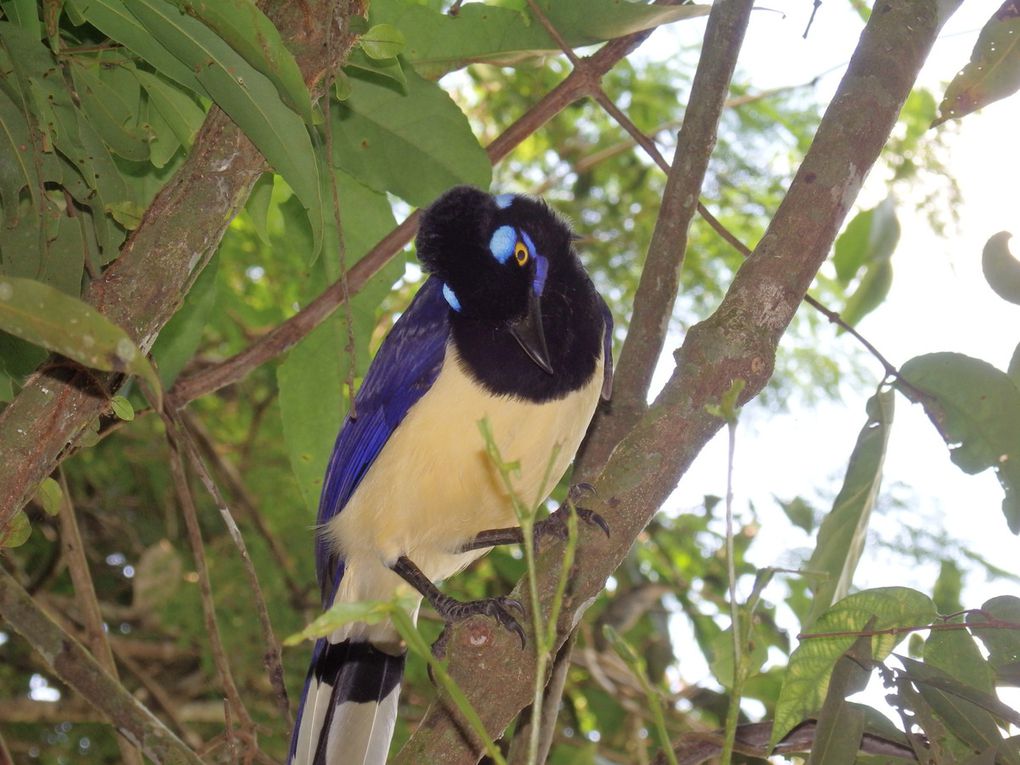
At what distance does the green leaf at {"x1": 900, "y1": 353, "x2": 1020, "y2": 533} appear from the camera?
7.11 ft

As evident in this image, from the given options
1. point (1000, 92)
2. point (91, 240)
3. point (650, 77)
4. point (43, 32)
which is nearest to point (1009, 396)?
point (1000, 92)

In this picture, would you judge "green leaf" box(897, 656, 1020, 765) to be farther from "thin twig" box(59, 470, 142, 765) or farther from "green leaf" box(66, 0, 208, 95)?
"thin twig" box(59, 470, 142, 765)

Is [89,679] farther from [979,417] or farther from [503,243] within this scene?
[979,417]

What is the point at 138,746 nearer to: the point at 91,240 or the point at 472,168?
the point at 91,240

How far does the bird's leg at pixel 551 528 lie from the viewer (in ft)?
6.01

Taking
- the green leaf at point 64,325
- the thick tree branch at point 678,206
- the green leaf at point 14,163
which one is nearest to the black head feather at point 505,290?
the thick tree branch at point 678,206

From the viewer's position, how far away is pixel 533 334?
2572 millimetres

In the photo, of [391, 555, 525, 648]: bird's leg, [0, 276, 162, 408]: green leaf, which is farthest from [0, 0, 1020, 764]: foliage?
[391, 555, 525, 648]: bird's leg

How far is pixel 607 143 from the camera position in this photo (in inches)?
189

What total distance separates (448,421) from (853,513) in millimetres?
930

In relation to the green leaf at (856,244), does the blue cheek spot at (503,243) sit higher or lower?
lower

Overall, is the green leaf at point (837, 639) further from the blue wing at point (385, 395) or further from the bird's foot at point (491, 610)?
the blue wing at point (385, 395)

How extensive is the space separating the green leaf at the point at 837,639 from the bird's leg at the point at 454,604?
0.43 metres

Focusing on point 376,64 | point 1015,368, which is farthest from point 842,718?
point 376,64
